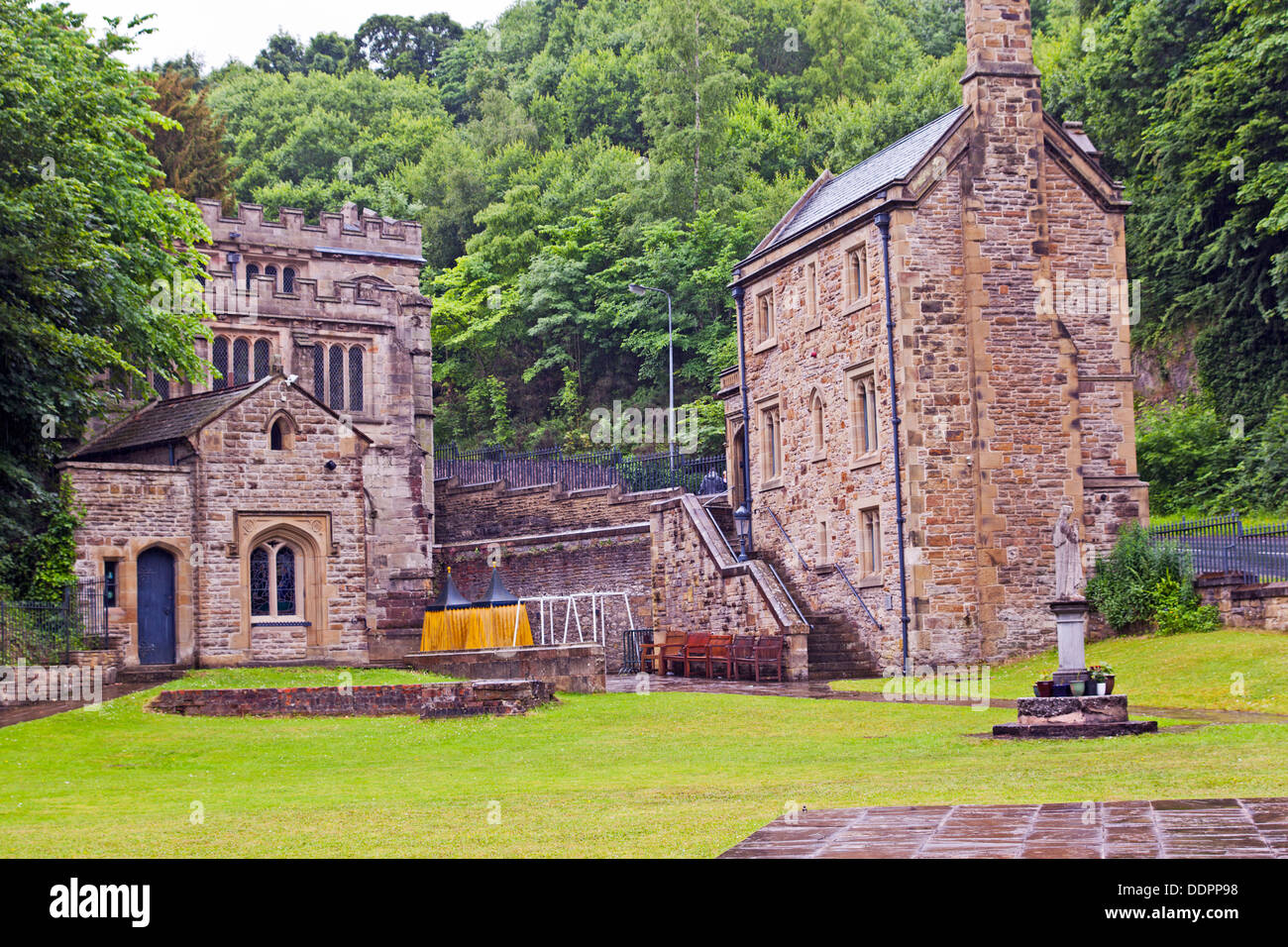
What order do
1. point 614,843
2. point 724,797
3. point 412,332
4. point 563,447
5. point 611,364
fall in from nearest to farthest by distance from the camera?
1. point 614,843
2. point 724,797
3. point 412,332
4. point 563,447
5. point 611,364

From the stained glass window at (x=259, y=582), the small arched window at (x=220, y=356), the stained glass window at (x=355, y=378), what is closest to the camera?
the stained glass window at (x=259, y=582)

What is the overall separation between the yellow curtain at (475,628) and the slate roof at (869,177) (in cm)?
1142

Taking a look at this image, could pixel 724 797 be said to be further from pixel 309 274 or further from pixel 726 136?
pixel 726 136

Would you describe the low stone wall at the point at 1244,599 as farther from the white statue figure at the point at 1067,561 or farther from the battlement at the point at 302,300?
the battlement at the point at 302,300

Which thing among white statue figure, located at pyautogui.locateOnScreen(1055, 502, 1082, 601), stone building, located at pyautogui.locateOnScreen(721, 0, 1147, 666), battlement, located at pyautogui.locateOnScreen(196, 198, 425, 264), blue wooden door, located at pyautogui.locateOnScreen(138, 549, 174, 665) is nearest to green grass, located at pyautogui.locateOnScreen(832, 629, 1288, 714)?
stone building, located at pyautogui.locateOnScreen(721, 0, 1147, 666)

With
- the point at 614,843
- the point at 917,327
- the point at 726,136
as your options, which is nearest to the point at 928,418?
the point at 917,327

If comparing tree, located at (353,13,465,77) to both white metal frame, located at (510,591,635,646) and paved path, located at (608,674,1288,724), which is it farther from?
paved path, located at (608,674,1288,724)

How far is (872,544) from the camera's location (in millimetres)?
34156

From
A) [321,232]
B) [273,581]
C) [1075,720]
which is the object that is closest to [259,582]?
[273,581]

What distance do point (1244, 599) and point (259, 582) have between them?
1903cm

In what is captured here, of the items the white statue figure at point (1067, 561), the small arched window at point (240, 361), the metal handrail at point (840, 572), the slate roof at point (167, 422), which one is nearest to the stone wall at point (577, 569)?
the metal handrail at point (840, 572)

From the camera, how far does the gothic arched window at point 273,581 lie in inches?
1328

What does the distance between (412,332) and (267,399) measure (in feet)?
60.8

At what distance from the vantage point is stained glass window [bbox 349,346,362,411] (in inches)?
1976
